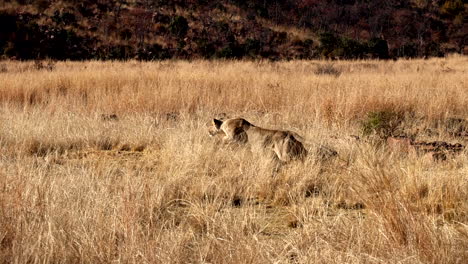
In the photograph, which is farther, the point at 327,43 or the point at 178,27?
the point at 178,27

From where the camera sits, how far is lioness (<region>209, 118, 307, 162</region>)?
183 inches

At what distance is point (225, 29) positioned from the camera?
3506 cm

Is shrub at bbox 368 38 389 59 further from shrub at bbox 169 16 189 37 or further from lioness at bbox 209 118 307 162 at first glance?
lioness at bbox 209 118 307 162

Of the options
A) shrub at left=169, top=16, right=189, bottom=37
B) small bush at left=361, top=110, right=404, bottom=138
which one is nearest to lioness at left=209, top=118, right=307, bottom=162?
small bush at left=361, top=110, right=404, bottom=138

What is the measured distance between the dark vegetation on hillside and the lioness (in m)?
22.3

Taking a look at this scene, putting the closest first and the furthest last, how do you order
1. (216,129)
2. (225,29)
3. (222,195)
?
(222,195) → (216,129) → (225,29)

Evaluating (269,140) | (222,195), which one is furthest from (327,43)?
(222,195)

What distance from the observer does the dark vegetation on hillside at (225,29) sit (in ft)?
101

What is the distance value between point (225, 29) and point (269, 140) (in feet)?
103

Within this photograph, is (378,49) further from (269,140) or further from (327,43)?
(269,140)

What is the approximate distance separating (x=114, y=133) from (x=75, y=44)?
26.7m

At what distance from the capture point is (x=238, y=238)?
246cm

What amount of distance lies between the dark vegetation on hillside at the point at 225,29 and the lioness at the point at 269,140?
22276mm

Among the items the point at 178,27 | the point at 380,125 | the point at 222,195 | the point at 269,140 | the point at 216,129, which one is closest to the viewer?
the point at 222,195
